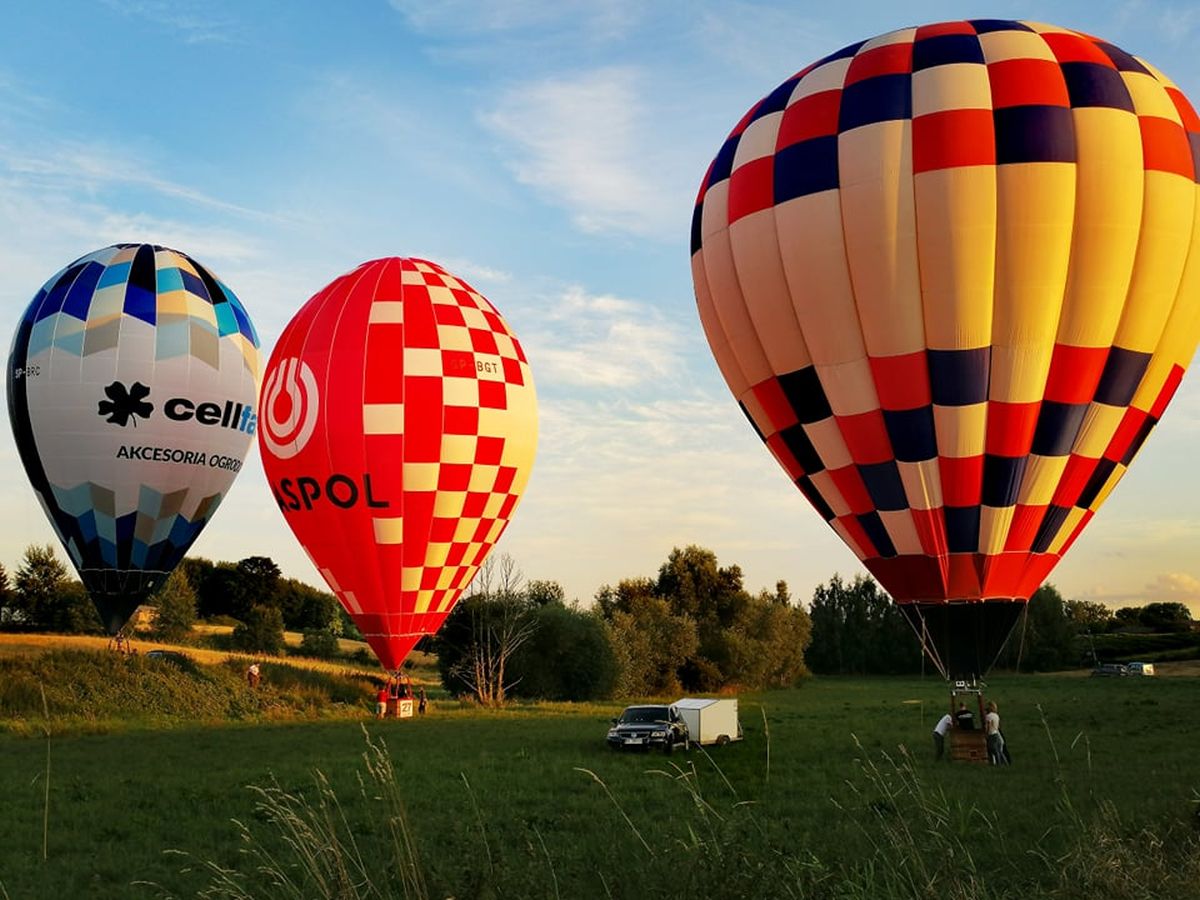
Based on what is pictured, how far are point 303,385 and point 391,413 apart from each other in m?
2.67

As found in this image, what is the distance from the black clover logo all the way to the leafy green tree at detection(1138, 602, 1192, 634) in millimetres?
84814

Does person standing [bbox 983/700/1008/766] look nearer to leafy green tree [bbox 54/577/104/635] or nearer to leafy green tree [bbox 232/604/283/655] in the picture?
leafy green tree [bbox 232/604/283/655]

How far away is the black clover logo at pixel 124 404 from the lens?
2994 cm

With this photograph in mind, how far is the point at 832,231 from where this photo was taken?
1480 centimetres

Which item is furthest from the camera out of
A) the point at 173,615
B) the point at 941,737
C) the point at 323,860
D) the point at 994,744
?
the point at 173,615

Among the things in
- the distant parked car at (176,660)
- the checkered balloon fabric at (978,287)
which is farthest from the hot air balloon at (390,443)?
the checkered balloon fabric at (978,287)

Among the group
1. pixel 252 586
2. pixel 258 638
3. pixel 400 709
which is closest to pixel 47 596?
pixel 258 638

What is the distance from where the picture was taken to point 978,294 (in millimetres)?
14156

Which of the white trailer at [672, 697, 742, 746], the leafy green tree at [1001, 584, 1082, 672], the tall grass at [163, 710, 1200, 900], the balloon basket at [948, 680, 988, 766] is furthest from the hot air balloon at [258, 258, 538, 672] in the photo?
the leafy green tree at [1001, 584, 1082, 672]

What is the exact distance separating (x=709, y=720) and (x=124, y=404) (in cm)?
1921

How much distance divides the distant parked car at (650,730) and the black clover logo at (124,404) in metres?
17.5

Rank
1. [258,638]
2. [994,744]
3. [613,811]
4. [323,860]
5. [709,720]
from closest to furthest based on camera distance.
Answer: [323,860]
[613,811]
[994,744]
[709,720]
[258,638]

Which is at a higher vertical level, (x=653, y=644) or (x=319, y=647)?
(x=653, y=644)

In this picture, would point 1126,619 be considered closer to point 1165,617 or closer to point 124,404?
point 1165,617
